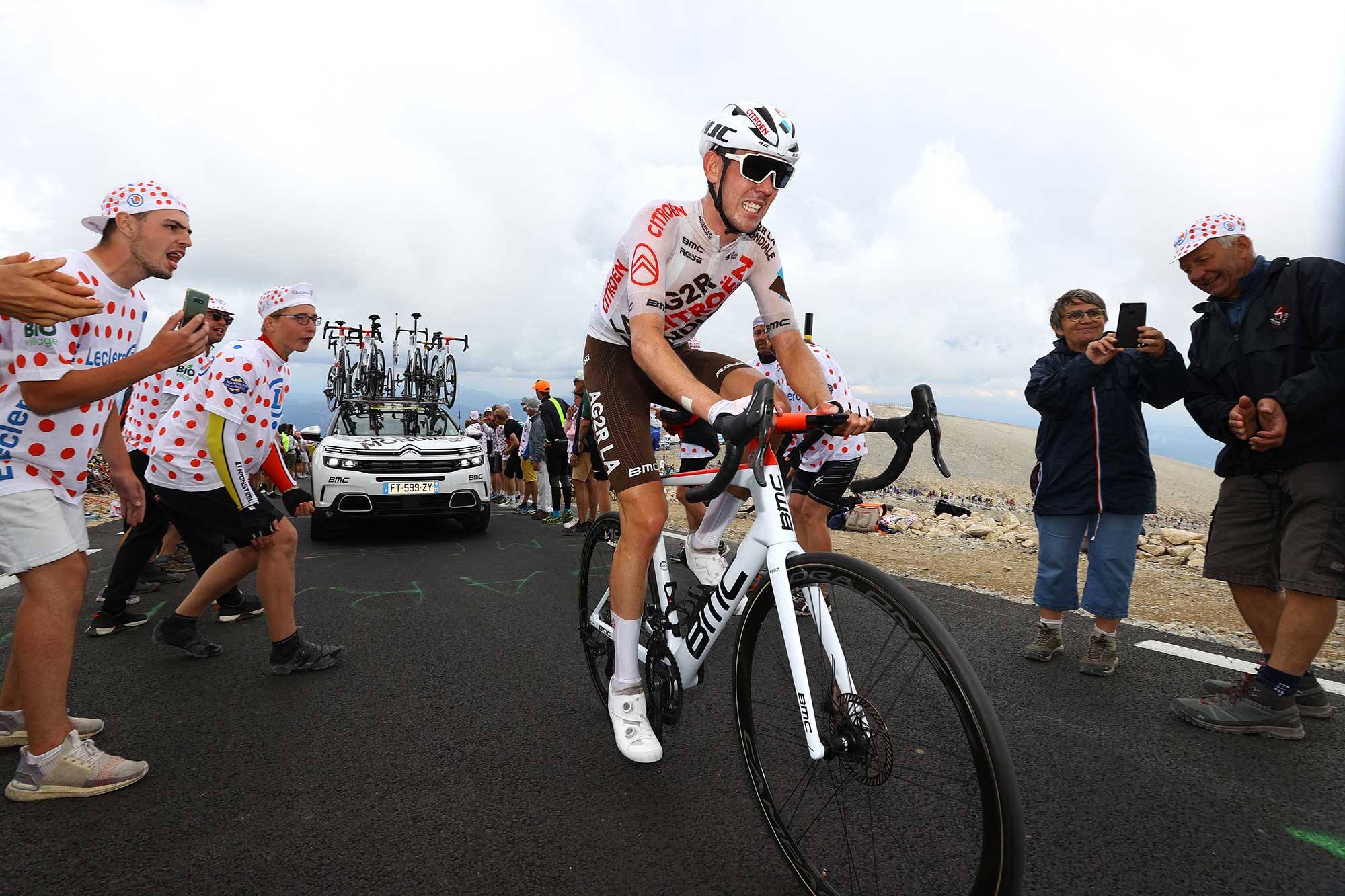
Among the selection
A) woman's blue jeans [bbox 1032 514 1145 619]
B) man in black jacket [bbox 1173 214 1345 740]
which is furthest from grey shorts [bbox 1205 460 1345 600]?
woman's blue jeans [bbox 1032 514 1145 619]

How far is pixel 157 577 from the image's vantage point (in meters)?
5.77

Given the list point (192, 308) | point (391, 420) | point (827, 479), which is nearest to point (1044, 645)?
point (827, 479)

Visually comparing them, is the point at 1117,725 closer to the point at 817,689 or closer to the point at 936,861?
the point at 936,861

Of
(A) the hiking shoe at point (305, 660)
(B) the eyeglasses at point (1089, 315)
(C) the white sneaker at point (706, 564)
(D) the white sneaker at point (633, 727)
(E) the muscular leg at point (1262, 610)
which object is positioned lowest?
(A) the hiking shoe at point (305, 660)

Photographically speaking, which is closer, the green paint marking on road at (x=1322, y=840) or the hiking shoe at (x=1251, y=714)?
the green paint marking on road at (x=1322, y=840)

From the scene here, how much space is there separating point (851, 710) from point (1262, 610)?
106 inches

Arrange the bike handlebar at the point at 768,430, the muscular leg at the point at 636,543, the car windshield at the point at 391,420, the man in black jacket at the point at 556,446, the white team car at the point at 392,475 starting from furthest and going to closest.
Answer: the man in black jacket at the point at 556,446 → the car windshield at the point at 391,420 → the white team car at the point at 392,475 → the muscular leg at the point at 636,543 → the bike handlebar at the point at 768,430

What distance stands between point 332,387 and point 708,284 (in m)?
22.7

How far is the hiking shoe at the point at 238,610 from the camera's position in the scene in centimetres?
468

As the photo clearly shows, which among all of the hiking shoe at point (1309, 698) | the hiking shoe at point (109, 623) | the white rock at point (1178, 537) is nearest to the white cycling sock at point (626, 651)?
the hiking shoe at point (1309, 698)

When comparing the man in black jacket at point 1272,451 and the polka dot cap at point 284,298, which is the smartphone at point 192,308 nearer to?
the polka dot cap at point 284,298

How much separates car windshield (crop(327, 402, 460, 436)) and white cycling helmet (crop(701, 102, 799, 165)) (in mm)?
7394

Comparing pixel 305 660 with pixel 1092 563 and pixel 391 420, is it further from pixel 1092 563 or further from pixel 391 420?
pixel 391 420

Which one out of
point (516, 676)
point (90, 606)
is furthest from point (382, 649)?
point (90, 606)
